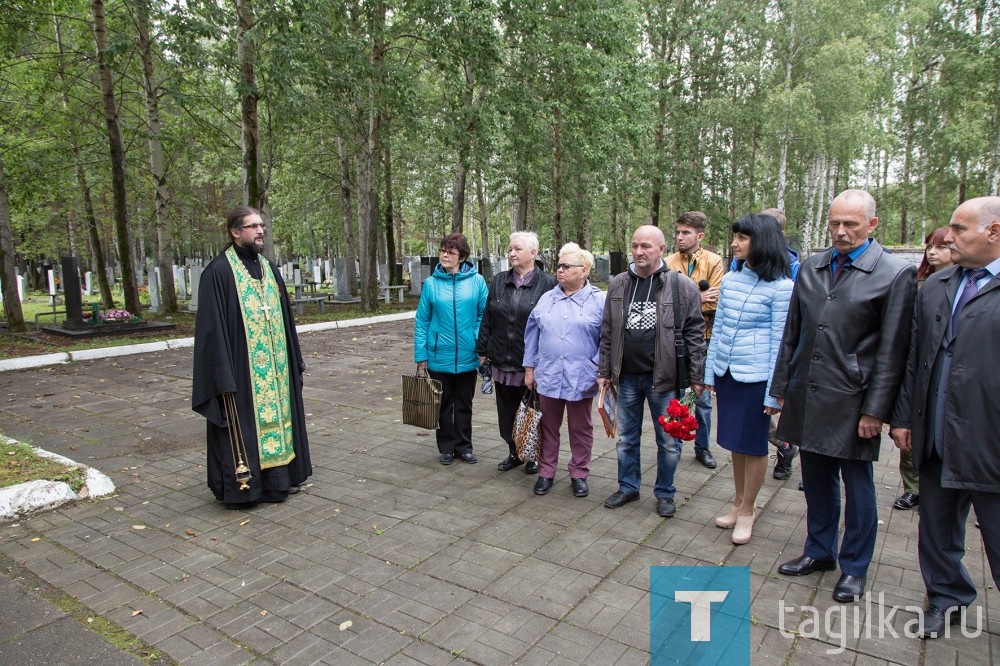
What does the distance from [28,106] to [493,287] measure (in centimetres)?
1597

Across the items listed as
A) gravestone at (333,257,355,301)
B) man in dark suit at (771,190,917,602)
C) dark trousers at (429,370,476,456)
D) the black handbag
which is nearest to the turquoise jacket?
dark trousers at (429,370,476,456)

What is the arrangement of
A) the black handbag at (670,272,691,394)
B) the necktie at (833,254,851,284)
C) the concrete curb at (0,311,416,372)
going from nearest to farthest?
the necktie at (833,254,851,284) → the black handbag at (670,272,691,394) → the concrete curb at (0,311,416,372)

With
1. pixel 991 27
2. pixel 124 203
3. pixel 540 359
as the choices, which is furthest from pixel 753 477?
pixel 991 27

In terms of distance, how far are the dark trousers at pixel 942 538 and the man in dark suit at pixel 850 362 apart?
0.26m

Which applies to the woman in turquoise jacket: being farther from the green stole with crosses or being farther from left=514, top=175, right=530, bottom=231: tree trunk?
left=514, top=175, right=530, bottom=231: tree trunk

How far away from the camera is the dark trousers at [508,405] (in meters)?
5.32

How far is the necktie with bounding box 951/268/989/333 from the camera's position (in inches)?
111

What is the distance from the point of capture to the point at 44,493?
4652 millimetres

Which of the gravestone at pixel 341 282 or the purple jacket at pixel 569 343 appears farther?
the gravestone at pixel 341 282

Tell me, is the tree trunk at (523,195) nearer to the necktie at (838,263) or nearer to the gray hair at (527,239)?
the gray hair at (527,239)

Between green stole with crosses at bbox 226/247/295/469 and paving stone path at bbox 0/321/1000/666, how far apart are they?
0.44 m

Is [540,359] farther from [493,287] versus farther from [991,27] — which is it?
[991,27]

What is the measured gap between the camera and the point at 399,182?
30.0 m

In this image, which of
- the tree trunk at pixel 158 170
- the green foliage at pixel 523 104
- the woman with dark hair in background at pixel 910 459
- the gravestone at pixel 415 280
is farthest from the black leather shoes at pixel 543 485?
the gravestone at pixel 415 280
